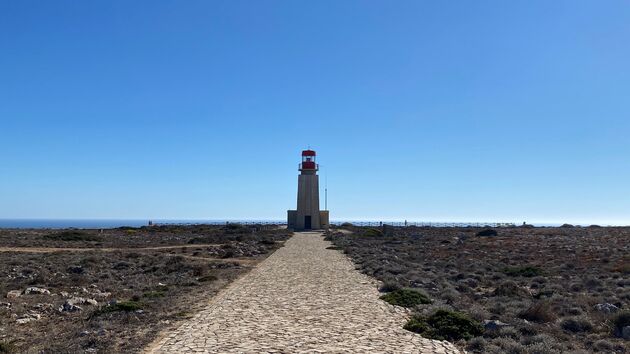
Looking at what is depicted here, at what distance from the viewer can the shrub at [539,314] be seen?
12.8 metres

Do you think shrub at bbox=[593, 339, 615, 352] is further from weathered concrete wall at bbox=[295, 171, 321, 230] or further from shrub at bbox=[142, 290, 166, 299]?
weathered concrete wall at bbox=[295, 171, 321, 230]

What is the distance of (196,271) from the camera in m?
22.7

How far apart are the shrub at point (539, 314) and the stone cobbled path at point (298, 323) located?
10.3 ft

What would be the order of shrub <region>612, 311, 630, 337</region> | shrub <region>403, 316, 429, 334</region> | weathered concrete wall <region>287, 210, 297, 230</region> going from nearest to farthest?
1. shrub <region>403, 316, 429, 334</region>
2. shrub <region>612, 311, 630, 337</region>
3. weathered concrete wall <region>287, 210, 297, 230</region>

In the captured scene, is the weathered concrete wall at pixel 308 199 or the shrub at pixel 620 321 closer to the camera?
the shrub at pixel 620 321

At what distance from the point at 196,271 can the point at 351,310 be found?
36.4ft

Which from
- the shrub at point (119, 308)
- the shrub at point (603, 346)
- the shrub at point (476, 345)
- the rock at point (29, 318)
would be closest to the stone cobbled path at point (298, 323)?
the shrub at point (476, 345)

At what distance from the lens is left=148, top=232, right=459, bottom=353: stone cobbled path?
9.33 meters

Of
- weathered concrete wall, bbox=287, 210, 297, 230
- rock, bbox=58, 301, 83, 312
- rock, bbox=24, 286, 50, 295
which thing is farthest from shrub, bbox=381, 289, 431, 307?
Answer: weathered concrete wall, bbox=287, 210, 297, 230

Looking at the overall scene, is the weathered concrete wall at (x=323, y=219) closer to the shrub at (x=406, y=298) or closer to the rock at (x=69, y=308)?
the shrub at (x=406, y=298)

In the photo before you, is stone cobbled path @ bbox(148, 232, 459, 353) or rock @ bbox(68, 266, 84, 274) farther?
rock @ bbox(68, 266, 84, 274)

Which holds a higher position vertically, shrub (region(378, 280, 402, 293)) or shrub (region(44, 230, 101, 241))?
shrub (region(44, 230, 101, 241))

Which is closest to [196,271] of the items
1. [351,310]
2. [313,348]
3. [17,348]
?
[351,310]

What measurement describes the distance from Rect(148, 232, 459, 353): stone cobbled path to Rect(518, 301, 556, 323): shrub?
3.13 meters
